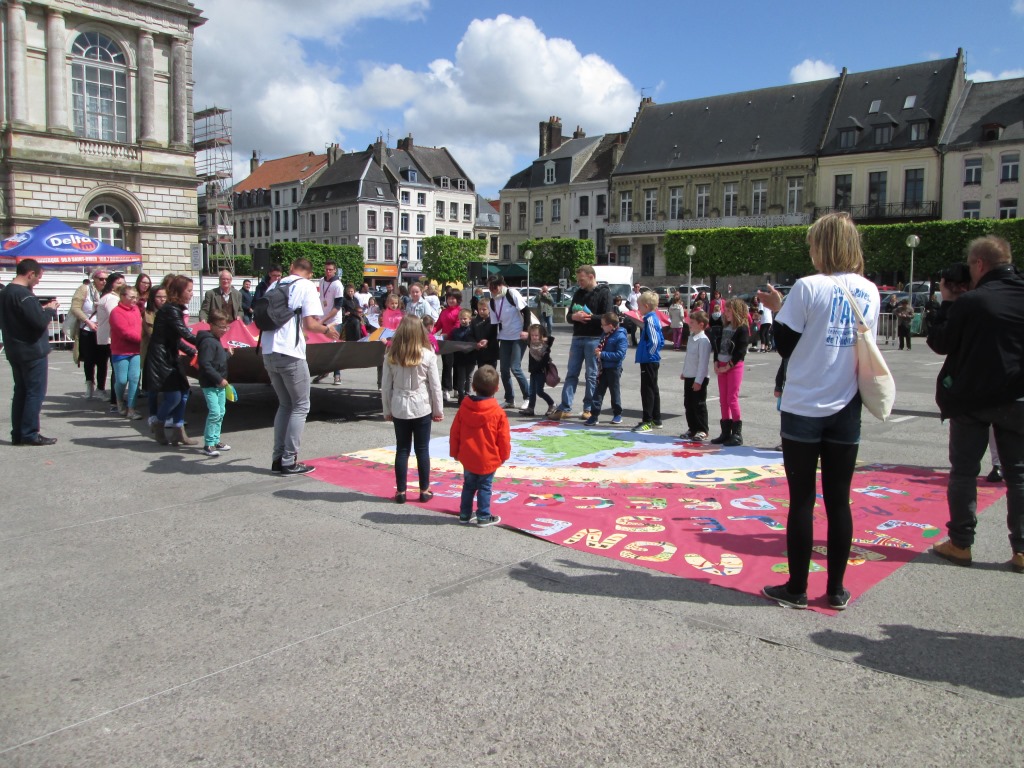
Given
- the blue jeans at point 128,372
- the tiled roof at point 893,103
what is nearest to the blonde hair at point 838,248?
the blue jeans at point 128,372

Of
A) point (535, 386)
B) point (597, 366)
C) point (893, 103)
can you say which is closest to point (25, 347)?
point (535, 386)

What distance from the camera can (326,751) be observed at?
3.04 m

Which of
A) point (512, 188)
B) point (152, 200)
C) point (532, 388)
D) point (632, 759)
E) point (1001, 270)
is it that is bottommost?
point (632, 759)

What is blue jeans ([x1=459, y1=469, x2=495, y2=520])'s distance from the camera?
594 centimetres

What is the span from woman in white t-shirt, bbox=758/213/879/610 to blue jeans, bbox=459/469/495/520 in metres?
2.29

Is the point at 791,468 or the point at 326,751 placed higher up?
the point at 791,468

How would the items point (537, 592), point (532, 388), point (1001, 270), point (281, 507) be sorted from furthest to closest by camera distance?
point (532, 388) < point (281, 507) < point (1001, 270) < point (537, 592)

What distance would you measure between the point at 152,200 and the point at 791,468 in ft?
128

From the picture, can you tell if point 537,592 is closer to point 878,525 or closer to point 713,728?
point 713,728

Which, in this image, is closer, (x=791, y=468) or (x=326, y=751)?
(x=326, y=751)

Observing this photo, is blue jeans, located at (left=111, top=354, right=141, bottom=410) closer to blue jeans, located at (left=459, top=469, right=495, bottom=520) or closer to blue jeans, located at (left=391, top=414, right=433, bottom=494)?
blue jeans, located at (left=391, top=414, right=433, bottom=494)

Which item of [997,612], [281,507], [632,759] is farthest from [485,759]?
[281,507]

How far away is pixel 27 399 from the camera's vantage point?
345 inches

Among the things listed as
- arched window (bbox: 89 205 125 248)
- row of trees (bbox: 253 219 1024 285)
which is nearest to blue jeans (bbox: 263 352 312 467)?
row of trees (bbox: 253 219 1024 285)
